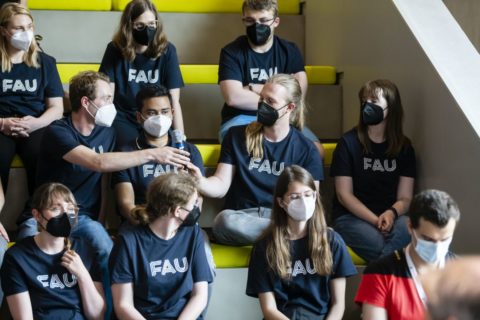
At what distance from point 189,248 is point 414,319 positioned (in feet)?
2.94

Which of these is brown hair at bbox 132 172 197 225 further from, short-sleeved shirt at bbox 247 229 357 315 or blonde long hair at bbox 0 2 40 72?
blonde long hair at bbox 0 2 40 72

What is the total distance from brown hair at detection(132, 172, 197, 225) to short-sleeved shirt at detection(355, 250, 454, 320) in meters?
0.75

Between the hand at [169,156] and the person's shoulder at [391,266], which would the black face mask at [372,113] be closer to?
the hand at [169,156]

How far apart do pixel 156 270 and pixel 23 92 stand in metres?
1.22

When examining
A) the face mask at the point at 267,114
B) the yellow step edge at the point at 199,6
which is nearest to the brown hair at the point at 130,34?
the face mask at the point at 267,114

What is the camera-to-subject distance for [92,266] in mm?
3293

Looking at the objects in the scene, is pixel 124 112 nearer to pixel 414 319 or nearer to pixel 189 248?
pixel 189 248

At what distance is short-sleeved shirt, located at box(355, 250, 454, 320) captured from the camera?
2838mm

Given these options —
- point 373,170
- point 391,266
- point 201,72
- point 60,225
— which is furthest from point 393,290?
point 201,72

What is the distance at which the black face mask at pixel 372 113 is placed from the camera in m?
3.76

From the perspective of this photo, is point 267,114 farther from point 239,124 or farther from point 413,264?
point 413,264

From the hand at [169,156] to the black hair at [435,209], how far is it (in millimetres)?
1048

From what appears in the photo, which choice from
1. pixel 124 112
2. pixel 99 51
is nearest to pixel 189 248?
pixel 124 112

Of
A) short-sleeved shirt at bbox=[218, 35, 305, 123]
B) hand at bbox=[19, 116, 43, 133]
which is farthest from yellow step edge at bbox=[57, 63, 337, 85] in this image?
hand at bbox=[19, 116, 43, 133]
